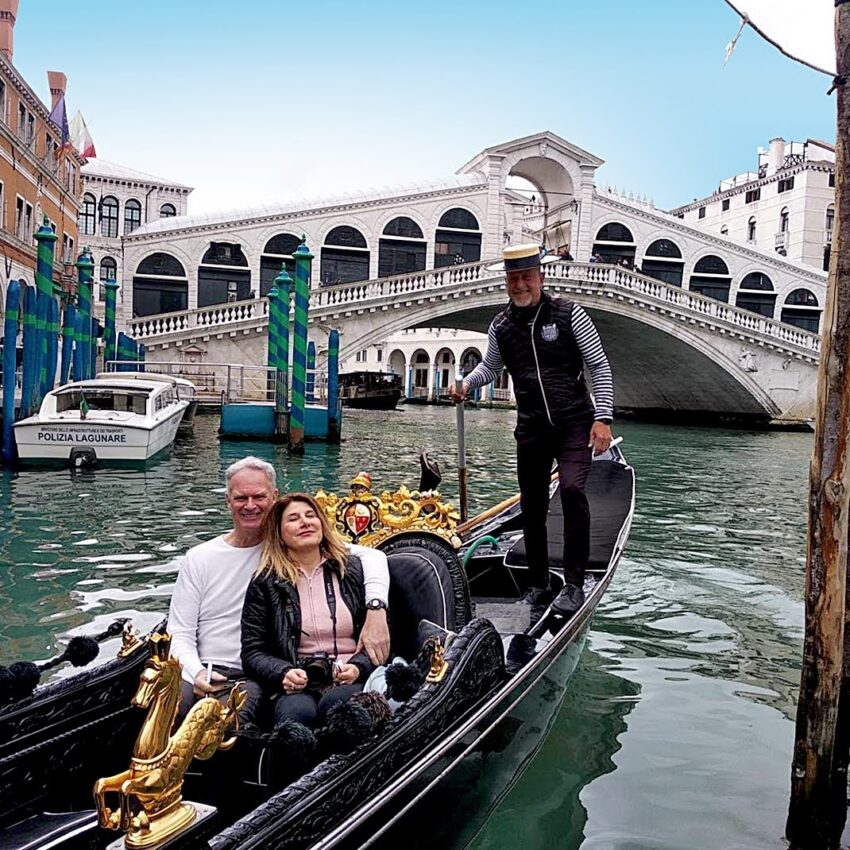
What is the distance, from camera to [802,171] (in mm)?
26375

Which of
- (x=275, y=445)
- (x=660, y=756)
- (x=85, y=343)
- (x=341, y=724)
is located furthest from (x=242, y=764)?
(x=85, y=343)

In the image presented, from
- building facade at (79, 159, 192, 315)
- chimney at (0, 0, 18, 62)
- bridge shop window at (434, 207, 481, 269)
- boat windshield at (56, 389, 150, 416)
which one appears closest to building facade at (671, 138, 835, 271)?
bridge shop window at (434, 207, 481, 269)

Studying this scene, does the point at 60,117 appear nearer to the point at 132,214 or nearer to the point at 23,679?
the point at 132,214

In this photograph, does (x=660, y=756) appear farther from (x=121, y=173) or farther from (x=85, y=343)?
(x=121, y=173)

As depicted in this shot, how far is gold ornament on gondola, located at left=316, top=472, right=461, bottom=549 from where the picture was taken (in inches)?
105

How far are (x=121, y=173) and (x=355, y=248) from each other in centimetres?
Result: 792

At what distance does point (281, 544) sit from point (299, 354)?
9004 millimetres

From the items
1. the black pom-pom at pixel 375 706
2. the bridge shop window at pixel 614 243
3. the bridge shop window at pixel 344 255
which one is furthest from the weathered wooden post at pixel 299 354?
the bridge shop window at pixel 614 243

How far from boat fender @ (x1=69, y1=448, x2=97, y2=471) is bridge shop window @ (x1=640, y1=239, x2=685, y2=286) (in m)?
19.2

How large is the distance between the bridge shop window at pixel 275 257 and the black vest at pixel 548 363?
1932 centimetres

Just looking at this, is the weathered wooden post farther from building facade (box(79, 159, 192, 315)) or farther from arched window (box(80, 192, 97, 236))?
arched window (box(80, 192, 97, 236))

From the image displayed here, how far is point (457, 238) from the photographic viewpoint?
23500mm

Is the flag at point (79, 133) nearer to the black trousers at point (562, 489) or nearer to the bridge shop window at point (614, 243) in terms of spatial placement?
the bridge shop window at point (614, 243)

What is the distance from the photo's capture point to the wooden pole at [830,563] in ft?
6.94
